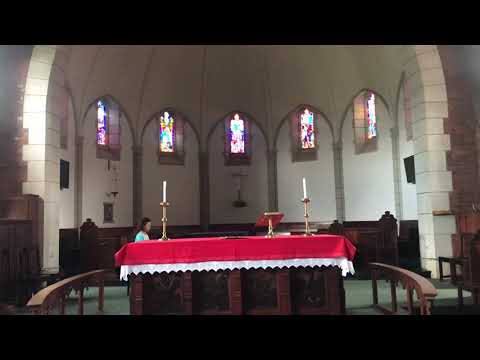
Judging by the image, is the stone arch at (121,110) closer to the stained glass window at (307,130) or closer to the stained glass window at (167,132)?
the stained glass window at (167,132)

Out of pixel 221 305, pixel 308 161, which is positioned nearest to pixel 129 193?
pixel 308 161

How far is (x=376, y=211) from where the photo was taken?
50.0 feet

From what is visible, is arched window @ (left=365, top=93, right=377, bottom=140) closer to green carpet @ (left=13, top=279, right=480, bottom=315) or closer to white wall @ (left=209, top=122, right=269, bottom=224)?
white wall @ (left=209, top=122, right=269, bottom=224)

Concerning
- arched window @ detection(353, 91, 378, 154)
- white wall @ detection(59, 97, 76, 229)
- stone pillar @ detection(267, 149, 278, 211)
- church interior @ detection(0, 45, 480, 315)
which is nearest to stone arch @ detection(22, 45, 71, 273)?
church interior @ detection(0, 45, 480, 315)

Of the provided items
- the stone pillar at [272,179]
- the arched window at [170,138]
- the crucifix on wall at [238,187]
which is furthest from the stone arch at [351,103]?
the arched window at [170,138]

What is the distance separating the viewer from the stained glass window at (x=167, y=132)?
1678cm

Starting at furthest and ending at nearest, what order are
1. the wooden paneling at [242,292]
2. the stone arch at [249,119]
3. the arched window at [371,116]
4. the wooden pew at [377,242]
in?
the stone arch at [249,119], the arched window at [371,116], the wooden pew at [377,242], the wooden paneling at [242,292]

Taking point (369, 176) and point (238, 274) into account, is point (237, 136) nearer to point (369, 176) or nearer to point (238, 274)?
point (369, 176)

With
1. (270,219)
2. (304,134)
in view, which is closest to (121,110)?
(304,134)

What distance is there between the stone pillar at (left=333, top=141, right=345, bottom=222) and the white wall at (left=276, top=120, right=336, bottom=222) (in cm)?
17

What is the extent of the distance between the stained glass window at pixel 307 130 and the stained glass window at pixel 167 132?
4721 mm

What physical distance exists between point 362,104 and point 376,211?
3.69m

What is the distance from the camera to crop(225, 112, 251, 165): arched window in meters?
17.3
